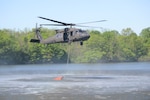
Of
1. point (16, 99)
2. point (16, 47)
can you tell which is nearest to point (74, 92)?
point (16, 99)

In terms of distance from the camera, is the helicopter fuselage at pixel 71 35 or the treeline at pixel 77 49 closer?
the helicopter fuselage at pixel 71 35

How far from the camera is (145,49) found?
438 ft

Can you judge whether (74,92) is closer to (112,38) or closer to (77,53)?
(77,53)

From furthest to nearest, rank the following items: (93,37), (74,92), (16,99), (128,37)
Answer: (128,37), (93,37), (74,92), (16,99)

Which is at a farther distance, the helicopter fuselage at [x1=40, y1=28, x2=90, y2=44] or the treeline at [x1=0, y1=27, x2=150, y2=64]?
the treeline at [x1=0, y1=27, x2=150, y2=64]

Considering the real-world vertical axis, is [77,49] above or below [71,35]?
below

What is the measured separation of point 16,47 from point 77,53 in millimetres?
22072

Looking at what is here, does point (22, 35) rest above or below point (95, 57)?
above

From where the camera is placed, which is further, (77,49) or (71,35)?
(77,49)

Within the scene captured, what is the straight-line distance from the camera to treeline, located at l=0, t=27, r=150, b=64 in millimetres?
122250

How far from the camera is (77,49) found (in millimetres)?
128875

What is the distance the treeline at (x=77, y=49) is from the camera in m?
122

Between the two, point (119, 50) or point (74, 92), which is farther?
point (119, 50)

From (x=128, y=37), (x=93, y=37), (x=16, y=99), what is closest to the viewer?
(x=16, y=99)
